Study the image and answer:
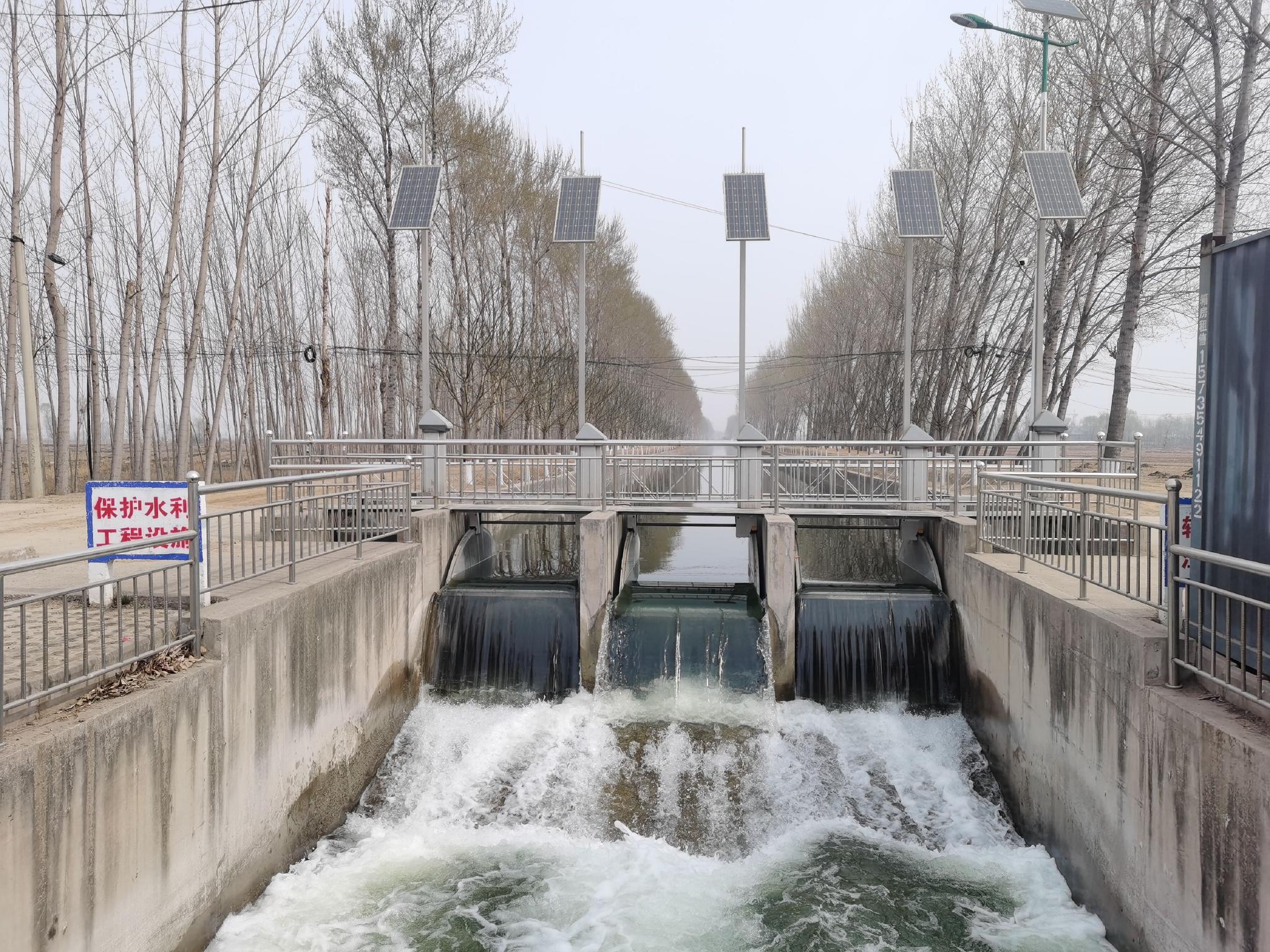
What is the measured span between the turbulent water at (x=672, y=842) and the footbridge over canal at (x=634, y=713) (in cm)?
5

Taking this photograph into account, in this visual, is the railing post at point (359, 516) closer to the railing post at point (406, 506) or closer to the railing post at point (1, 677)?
the railing post at point (406, 506)

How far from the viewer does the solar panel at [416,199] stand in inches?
571

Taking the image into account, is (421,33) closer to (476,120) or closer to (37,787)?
(476,120)

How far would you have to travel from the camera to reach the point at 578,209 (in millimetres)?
15180

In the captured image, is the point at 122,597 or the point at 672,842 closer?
the point at 122,597

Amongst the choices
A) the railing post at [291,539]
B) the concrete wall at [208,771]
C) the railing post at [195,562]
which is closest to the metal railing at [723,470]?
the concrete wall at [208,771]

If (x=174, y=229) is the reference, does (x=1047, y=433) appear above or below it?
below

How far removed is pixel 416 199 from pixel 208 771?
Answer: 11311mm

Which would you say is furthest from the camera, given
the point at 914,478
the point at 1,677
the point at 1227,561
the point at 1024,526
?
the point at 914,478

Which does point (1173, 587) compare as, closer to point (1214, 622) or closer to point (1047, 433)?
point (1214, 622)

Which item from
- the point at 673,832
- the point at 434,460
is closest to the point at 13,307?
the point at 434,460

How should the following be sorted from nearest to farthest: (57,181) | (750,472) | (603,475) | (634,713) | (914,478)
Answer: (634,713), (603,475), (914,478), (750,472), (57,181)

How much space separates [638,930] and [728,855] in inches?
61.0

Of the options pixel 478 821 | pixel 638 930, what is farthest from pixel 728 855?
pixel 478 821
